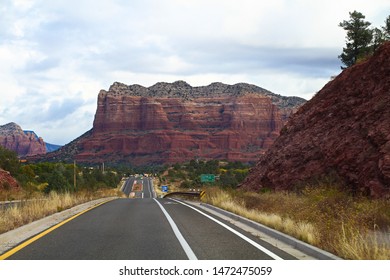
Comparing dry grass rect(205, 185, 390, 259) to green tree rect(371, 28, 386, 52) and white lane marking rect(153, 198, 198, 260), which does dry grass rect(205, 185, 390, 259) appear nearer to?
white lane marking rect(153, 198, 198, 260)

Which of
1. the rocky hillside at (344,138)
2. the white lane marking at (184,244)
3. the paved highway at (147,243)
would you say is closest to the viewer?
the white lane marking at (184,244)

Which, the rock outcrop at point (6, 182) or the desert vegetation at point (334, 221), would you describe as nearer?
the desert vegetation at point (334, 221)

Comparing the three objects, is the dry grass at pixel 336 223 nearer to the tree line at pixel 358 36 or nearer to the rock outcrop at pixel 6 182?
the tree line at pixel 358 36

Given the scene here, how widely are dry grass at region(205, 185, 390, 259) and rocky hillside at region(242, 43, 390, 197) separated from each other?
211 centimetres

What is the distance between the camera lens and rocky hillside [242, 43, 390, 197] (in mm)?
19219

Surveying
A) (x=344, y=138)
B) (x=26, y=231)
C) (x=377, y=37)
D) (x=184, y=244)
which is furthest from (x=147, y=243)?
(x=377, y=37)

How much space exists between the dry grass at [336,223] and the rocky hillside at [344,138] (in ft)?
6.91

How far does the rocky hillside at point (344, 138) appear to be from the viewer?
19.2 metres

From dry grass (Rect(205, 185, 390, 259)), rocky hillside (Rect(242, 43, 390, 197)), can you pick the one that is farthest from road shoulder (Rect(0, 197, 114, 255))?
rocky hillside (Rect(242, 43, 390, 197))

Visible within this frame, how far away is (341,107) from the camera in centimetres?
2531

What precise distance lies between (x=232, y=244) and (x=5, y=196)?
31.3m

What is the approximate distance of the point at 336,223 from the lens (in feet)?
37.0

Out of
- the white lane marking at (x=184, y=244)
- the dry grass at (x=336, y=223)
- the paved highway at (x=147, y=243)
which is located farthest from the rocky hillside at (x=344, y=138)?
the white lane marking at (x=184, y=244)

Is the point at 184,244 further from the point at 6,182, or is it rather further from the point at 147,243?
the point at 6,182
